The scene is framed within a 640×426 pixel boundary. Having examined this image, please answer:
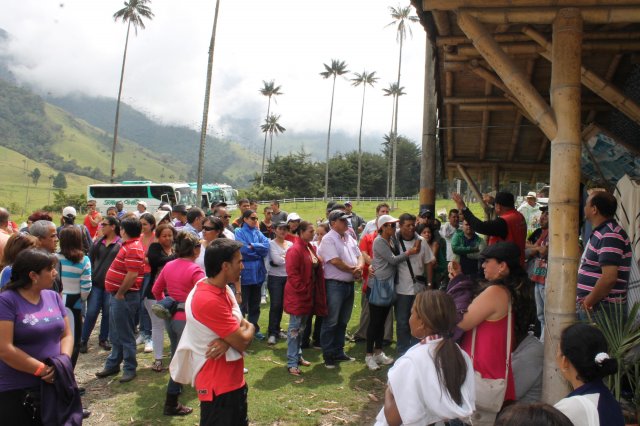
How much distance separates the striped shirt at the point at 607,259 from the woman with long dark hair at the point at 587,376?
71.4 inches

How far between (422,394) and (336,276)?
380cm

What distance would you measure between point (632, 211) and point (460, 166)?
420cm

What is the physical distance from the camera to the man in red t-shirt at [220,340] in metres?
3.00

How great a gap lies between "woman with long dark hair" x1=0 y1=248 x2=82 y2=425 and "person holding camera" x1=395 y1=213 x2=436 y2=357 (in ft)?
12.7

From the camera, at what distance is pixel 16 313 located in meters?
2.97

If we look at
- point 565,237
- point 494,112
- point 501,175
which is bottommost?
point 565,237

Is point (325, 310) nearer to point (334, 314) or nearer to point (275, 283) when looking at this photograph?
point (334, 314)

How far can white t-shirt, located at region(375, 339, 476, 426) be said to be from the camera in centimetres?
237

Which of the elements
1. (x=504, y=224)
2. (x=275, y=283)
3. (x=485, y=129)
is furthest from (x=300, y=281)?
(x=485, y=129)

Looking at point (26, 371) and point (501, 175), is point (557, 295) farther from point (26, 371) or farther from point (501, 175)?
point (501, 175)

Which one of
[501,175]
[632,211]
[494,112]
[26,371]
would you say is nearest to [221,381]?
[26,371]

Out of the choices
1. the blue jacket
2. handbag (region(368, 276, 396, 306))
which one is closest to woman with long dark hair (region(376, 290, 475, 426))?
handbag (region(368, 276, 396, 306))

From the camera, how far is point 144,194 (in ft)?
124

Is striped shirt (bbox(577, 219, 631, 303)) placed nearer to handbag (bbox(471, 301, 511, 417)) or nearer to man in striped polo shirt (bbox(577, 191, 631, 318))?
man in striped polo shirt (bbox(577, 191, 631, 318))
